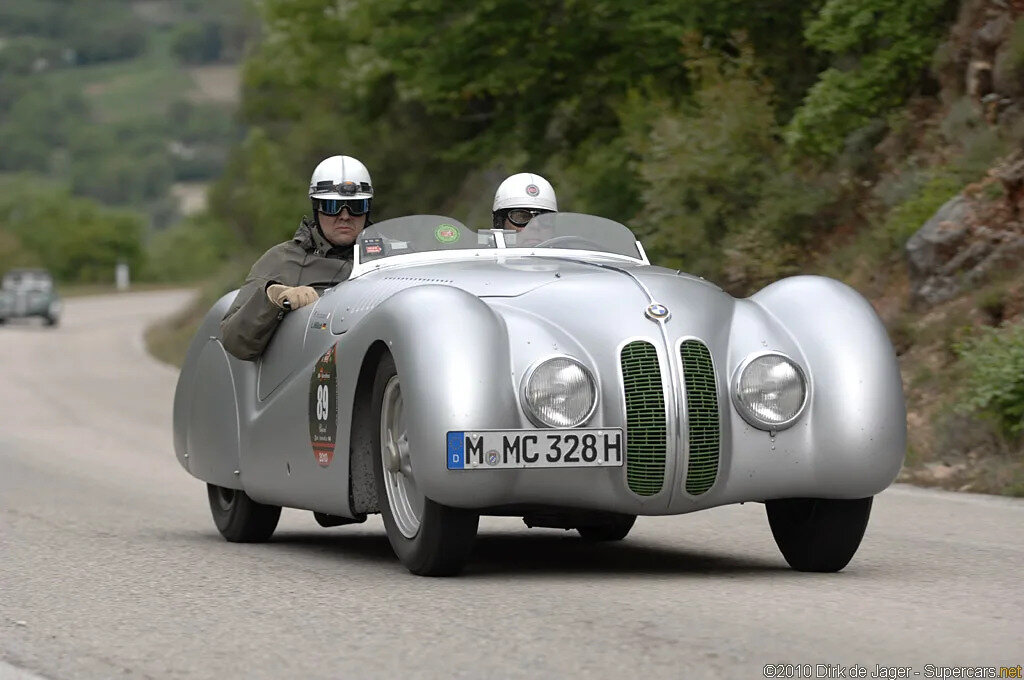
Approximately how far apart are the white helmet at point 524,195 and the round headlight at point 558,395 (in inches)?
115

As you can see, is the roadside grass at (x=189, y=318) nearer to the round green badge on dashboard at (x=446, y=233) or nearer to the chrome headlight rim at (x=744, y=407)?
the round green badge on dashboard at (x=446, y=233)

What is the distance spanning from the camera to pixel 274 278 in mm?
9570

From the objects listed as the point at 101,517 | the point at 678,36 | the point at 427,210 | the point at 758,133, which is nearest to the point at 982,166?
the point at 758,133

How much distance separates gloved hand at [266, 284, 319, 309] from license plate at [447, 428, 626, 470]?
2260 millimetres

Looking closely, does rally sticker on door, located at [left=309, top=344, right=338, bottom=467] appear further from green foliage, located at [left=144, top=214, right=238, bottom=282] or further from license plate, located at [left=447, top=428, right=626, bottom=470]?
green foliage, located at [left=144, top=214, right=238, bottom=282]

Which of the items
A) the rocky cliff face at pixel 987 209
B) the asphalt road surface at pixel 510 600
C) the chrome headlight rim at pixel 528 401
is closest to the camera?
the asphalt road surface at pixel 510 600

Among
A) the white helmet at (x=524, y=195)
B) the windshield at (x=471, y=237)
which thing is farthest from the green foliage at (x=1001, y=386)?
the windshield at (x=471, y=237)

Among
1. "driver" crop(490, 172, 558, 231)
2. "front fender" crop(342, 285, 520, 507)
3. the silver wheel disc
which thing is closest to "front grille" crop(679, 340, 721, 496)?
"front fender" crop(342, 285, 520, 507)

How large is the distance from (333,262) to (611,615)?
3738mm

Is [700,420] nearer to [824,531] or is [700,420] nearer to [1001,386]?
[824,531]

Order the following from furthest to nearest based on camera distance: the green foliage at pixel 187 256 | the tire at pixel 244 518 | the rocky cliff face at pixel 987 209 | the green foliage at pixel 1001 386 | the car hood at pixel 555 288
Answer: the green foliage at pixel 187 256 < the rocky cliff face at pixel 987 209 < the green foliage at pixel 1001 386 < the tire at pixel 244 518 < the car hood at pixel 555 288

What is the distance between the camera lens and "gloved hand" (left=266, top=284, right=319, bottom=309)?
30.3 ft

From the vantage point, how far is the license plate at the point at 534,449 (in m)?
7.18

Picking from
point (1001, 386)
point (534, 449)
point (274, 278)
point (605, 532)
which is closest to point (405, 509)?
point (534, 449)
